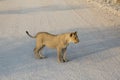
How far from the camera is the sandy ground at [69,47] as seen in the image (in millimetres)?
6254

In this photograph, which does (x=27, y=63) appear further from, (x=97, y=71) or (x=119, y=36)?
(x=119, y=36)

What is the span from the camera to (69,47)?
7.73 m

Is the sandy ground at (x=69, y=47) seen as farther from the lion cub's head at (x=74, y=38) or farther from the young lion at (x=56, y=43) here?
the lion cub's head at (x=74, y=38)

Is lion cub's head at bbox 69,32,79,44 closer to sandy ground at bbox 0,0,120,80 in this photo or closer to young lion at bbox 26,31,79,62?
young lion at bbox 26,31,79,62

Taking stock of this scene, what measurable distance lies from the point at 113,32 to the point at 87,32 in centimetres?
75

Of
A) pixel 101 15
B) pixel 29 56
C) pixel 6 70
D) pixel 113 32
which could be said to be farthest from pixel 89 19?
pixel 6 70

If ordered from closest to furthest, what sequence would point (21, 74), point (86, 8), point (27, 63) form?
point (21, 74) → point (27, 63) → point (86, 8)

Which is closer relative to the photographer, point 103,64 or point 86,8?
point 103,64

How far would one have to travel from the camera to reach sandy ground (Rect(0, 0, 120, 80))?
625 centimetres

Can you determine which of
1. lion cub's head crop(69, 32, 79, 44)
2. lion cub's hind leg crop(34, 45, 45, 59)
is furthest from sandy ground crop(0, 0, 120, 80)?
lion cub's head crop(69, 32, 79, 44)

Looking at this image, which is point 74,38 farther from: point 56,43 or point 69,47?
point 69,47

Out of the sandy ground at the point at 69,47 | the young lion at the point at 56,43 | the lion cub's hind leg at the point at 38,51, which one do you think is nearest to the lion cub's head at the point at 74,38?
the young lion at the point at 56,43

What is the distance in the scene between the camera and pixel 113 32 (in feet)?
30.3

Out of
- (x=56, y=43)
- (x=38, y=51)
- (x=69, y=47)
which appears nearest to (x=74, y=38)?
(x=56, y=43)
